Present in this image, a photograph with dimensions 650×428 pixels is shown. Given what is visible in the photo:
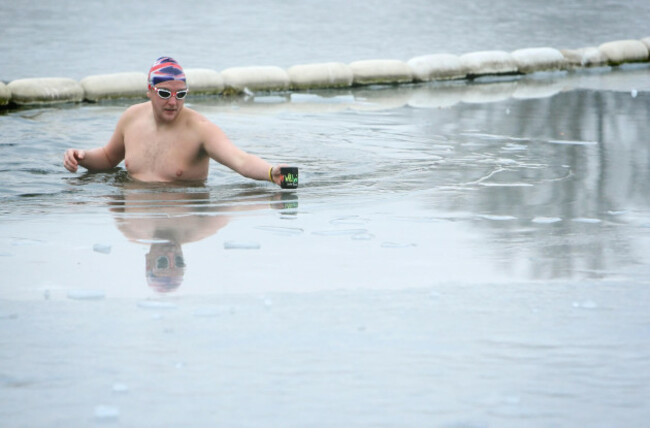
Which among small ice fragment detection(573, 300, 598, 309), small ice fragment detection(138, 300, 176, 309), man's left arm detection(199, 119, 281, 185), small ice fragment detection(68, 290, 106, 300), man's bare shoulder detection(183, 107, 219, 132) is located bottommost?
small ice fragment detection(573, 300, 598, 309)

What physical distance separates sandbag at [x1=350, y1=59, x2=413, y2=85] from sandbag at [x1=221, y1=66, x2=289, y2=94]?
879 mm

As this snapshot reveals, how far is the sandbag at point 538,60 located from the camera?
45.3 ft

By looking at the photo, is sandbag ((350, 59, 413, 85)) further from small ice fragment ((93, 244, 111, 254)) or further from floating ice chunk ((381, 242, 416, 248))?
small ice fragment ((93, 244, 111, 254))

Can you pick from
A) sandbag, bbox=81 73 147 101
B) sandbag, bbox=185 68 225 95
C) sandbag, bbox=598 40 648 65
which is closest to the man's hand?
sandbag, bbox=81 73 147 101

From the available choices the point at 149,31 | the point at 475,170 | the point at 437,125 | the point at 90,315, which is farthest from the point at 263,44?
the point at 90,315

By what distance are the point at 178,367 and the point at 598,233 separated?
2434mm

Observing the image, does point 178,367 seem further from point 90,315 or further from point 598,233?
point 598,233

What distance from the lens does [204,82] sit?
38.6 ft

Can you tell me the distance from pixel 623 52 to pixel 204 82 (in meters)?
5.87

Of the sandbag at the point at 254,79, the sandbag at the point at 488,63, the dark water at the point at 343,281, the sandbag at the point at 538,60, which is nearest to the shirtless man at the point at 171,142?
the dark water at the point at 343,281

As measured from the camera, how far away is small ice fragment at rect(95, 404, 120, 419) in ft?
9.84

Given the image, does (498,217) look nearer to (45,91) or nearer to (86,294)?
(86,294)

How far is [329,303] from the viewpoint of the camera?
400cm

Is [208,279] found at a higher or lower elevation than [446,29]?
lower
